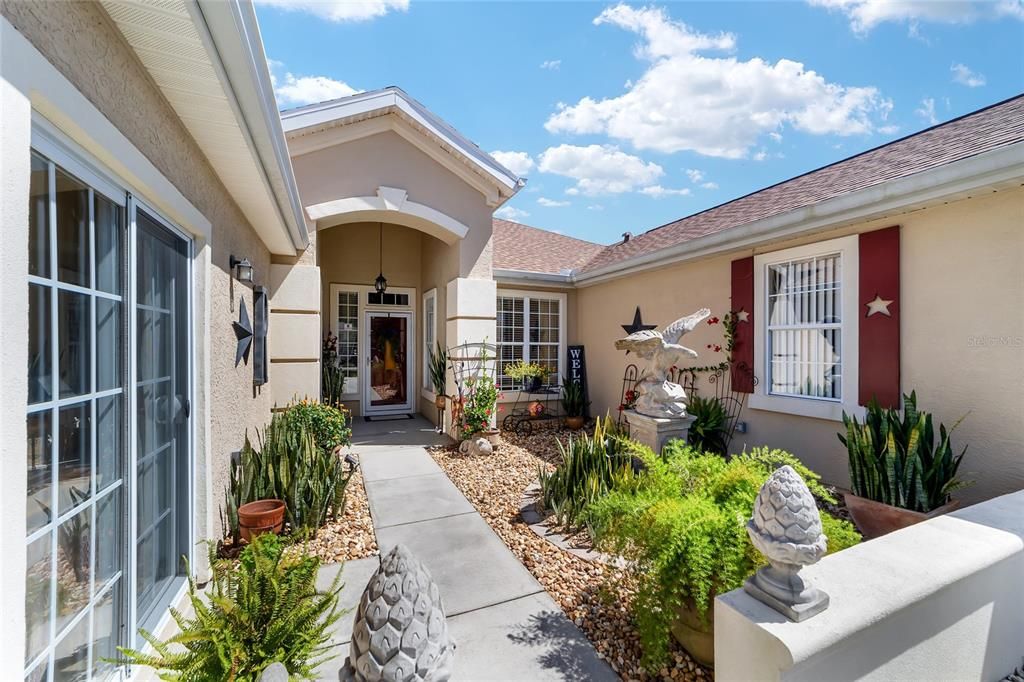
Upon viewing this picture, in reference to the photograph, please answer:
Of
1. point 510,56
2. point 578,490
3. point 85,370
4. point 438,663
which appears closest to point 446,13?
point 510,56

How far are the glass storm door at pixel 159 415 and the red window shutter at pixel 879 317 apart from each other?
639 centimetres

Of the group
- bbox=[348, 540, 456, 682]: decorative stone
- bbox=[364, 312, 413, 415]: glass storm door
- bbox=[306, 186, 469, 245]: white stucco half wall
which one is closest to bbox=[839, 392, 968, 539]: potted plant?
bbox=[348, 540, 456, 682]: decorative stone

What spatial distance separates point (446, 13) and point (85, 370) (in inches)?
215

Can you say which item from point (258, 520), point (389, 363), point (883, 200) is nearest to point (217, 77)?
point (258, 520)

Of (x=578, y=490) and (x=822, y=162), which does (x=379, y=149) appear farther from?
(x=822, y=162)

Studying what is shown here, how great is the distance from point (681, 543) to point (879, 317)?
168 inches

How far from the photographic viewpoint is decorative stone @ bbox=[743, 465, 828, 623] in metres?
1.66

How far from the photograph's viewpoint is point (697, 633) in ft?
7.76

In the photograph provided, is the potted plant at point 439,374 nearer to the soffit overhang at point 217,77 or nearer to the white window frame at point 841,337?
the soffit overhang at point 217,77

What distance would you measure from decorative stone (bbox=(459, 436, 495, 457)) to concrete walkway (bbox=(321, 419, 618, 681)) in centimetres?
111

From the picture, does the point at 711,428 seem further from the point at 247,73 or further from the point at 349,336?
the point at 349,336

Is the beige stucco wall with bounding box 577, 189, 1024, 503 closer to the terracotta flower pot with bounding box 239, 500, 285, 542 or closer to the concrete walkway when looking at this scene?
the concrete walkway

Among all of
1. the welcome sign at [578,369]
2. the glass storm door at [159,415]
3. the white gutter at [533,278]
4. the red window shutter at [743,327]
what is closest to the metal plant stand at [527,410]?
the welcome sign at [578,369]

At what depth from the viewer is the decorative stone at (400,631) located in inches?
45.9
